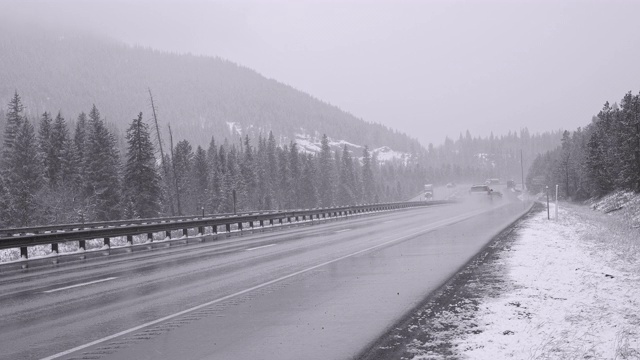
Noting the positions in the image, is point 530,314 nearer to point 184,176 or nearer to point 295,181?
point 184,176

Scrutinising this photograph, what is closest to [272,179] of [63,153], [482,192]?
[482,192]

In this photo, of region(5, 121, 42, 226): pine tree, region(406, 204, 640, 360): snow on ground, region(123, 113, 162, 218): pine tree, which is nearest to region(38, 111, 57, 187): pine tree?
region(5, 121, 42, 226): pine tree

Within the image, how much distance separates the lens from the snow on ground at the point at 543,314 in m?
6.18

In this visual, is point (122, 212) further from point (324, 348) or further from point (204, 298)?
point (324, 348)

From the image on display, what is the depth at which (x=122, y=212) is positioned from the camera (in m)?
57.5

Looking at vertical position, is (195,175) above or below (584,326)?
above

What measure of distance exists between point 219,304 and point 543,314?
524 centimetres

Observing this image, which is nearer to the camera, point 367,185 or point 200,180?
point 200,180

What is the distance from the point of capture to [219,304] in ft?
30.2

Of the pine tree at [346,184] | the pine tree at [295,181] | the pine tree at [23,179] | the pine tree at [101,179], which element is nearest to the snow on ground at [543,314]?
the pine tree at [101,179]

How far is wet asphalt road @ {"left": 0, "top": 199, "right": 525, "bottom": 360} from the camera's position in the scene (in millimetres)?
6645

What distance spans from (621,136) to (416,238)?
55.0 m

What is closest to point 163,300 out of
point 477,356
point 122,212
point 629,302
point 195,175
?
point 477,356

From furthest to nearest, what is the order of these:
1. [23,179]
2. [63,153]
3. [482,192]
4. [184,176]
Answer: [184,176] → [482,192] → [63,153] → [23,179]
